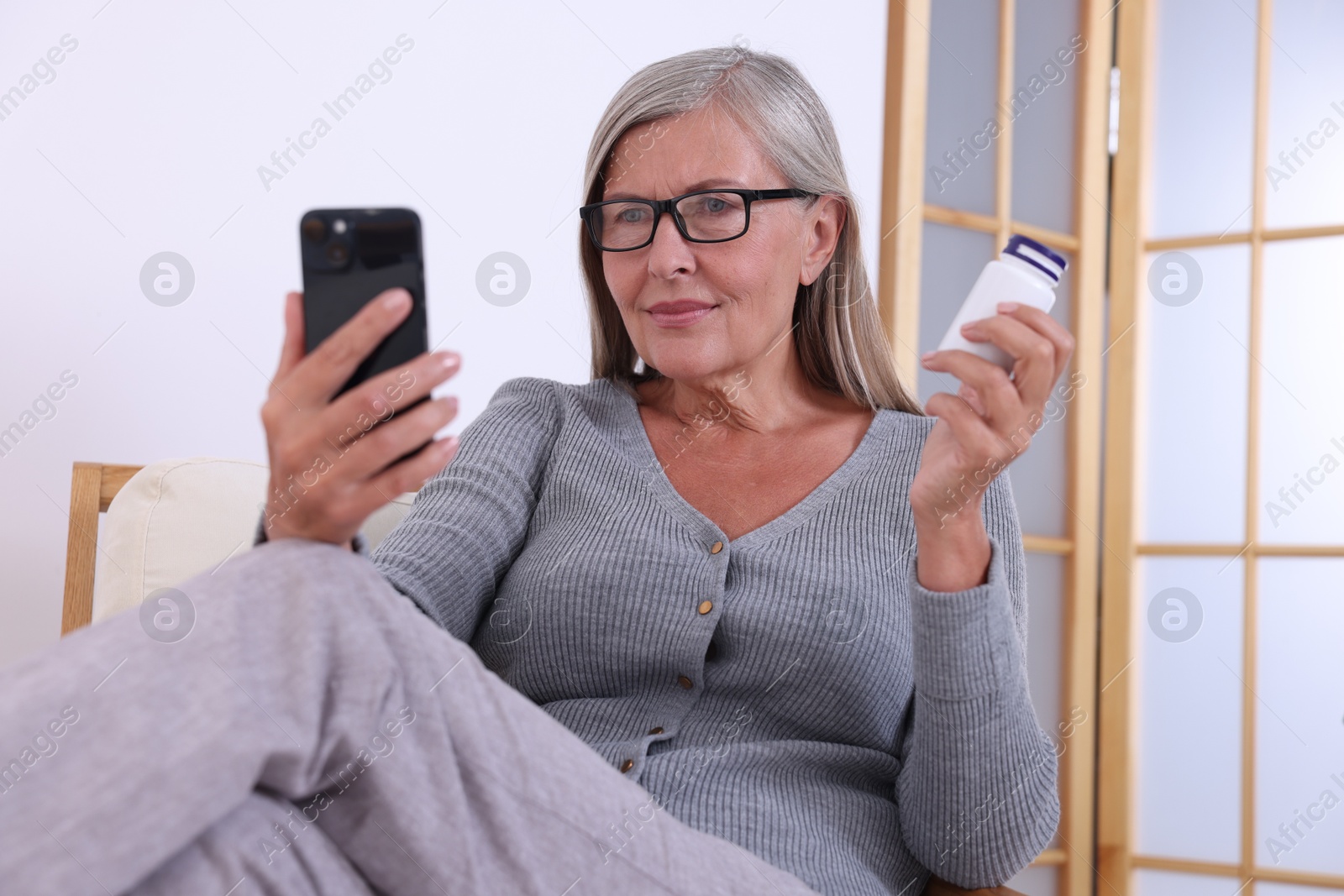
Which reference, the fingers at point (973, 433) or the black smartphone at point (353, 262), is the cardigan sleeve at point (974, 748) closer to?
the fingers at point (973, 433)

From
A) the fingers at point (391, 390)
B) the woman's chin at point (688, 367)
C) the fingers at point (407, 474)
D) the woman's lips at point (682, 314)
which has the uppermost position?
the woman's lips at point (682, 314)

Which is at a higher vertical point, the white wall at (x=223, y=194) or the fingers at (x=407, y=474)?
the white wall at (x=223, y=194)

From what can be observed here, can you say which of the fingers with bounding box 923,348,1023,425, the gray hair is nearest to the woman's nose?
the gray hair

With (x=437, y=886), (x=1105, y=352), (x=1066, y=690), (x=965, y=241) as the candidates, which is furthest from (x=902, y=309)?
(x=437, y=886)

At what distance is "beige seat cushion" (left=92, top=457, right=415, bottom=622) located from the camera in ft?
3.90

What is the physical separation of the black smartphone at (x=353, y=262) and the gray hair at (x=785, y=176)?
520 mm

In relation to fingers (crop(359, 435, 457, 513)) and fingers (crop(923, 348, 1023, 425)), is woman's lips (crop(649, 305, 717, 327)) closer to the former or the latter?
fingers (crop(923, 348, 1023, 425))

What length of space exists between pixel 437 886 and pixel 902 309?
1.88 m

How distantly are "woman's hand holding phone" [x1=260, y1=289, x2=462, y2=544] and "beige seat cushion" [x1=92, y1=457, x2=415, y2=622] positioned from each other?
498mm

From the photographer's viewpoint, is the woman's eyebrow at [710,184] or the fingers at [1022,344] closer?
the fingers at [1022,344]

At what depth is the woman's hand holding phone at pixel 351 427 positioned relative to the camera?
72 cm

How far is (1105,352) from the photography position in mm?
2641

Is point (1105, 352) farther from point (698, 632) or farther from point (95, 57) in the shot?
point (95, 57)

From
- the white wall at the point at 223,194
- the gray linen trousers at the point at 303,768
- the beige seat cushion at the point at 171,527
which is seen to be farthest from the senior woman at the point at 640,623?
the white wall at the point at 223,194
